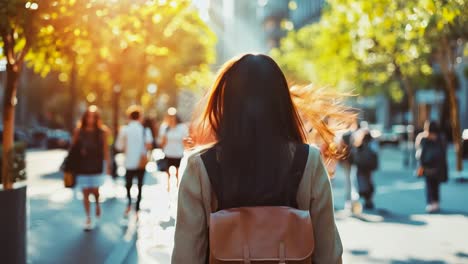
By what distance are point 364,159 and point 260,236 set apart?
1145cm

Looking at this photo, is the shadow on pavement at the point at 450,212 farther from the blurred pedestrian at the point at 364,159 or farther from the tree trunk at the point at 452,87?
the tree trunk at the point at 452,87

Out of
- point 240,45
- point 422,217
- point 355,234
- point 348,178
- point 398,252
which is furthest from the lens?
point 240,45

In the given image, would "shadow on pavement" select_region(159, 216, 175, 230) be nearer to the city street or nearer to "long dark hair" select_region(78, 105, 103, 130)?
the city street

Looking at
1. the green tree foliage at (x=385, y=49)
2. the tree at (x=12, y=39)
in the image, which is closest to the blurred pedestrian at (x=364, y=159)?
the green tree foliage at (x=385, y=49)

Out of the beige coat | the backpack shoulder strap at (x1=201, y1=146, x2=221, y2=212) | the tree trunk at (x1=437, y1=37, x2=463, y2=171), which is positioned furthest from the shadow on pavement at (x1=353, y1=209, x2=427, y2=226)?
the backpack shoulder strap at (x1=201, y1=146, x2=221, y2=212)

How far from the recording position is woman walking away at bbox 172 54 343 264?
8.68 ft

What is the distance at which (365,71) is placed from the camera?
Answer: 103ft

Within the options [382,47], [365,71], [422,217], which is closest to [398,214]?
[422,217]

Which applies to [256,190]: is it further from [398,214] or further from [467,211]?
[467,211]

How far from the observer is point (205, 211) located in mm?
2762

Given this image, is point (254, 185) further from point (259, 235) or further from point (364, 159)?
point (364, 159)

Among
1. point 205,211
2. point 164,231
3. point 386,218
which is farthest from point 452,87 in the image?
point 205,211

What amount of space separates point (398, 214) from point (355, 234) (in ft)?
9.73

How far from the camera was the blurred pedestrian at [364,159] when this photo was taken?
45.4 ft
